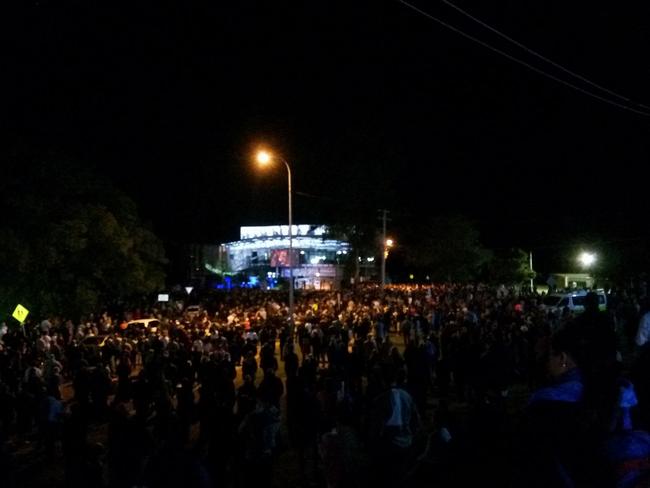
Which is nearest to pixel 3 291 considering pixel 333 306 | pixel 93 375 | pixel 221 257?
pixel 333 306

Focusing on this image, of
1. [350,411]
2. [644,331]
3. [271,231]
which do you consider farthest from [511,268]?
[271,231]

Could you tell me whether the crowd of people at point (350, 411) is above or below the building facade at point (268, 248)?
below

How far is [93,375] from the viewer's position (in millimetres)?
11727

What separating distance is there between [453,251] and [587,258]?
444 inches

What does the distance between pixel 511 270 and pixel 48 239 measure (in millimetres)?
41225

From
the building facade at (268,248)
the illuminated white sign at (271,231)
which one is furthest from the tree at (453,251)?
the illuminated white sign at (271,231)

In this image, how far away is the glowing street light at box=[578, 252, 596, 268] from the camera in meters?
51.0

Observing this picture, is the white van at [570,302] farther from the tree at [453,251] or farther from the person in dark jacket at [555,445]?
the tree at [453,251]

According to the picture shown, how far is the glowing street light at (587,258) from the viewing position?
5097 cm

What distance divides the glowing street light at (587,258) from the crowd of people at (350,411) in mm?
Result: 31568

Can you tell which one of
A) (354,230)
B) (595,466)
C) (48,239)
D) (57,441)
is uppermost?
(354,230)

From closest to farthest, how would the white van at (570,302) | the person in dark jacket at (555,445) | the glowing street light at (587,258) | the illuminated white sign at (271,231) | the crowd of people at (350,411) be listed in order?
the person in dark jacket at (555,445) < the crowd of people at (350,411) < the white van at (570,302) < the glowing street light at (587,258) < the illuminated white sign at (271,231)

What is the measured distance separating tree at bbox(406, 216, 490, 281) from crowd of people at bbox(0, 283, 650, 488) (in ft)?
117

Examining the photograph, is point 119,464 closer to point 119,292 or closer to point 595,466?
point 595,466
